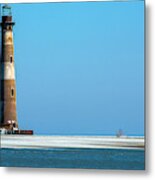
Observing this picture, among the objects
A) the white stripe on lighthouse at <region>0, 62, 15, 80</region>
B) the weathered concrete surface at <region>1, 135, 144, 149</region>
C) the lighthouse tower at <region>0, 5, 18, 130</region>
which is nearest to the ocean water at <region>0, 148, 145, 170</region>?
the weathered concrete surface at <region>1, 135, 144, 149</region>

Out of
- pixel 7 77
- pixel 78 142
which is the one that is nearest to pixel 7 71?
pixel 7 77

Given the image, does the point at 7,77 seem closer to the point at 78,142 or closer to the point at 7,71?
the point at 7,71

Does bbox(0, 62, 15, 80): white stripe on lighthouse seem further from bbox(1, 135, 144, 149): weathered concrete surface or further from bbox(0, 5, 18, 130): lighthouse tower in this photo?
bbox(1, 135, 144, 149): weathered concrete surface

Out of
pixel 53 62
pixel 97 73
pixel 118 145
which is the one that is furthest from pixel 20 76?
pixel 118 145

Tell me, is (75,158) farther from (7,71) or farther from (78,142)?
(7,71)

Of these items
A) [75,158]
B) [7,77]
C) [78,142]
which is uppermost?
[7,77]

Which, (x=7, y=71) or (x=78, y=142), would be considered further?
(x=7, y=71)

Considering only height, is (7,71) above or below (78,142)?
above
